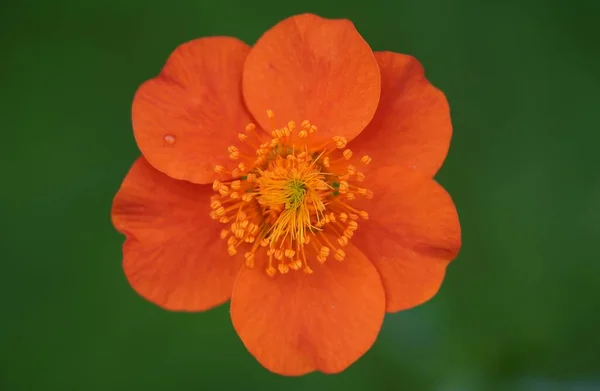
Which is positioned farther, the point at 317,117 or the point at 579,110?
the point at 579,110


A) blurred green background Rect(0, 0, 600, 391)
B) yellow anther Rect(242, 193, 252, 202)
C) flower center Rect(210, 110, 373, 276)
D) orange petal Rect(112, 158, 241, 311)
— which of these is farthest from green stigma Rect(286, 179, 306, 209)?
blurred green background Rect(0, 0, 600, 391)

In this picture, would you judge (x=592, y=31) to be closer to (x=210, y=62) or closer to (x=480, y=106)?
(x=480, y=106)

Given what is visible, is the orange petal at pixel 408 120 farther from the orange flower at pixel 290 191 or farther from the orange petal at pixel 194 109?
the orange petal at pixel 194 109

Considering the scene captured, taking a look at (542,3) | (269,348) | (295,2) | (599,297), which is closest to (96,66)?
(295,2)

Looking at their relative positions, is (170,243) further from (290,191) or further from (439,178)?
(439,178)

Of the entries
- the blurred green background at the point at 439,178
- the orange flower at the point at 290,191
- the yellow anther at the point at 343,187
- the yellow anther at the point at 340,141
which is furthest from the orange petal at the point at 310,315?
the blurred green background at the point at 439,178

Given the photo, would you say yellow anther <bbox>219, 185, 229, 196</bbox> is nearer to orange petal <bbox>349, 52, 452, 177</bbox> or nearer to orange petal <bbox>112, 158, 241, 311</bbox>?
orange petal <bbox>112, 158, 241, 311</bbox>
